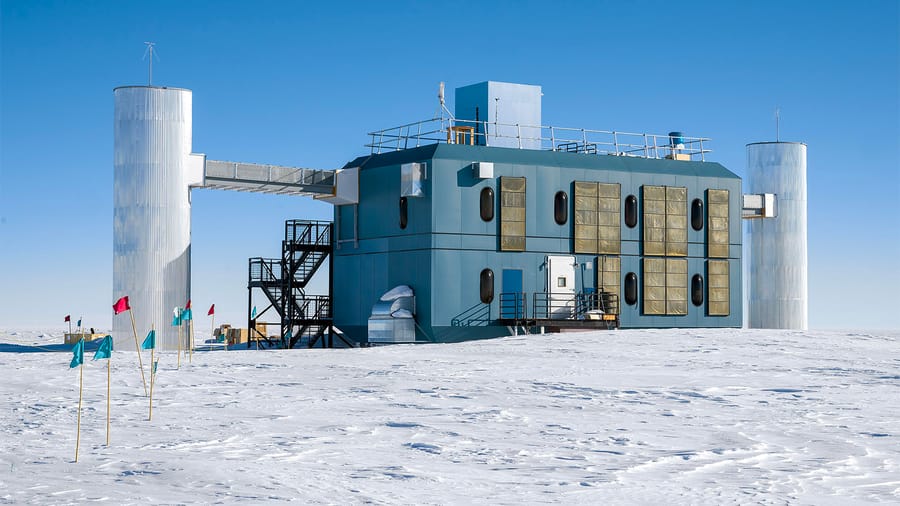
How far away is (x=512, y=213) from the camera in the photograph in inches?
1455

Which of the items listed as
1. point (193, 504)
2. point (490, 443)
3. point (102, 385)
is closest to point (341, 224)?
point (102, 385)

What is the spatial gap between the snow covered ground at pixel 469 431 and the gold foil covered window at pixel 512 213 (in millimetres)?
9553

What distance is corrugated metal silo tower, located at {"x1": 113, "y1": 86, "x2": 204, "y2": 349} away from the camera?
35.1 metres

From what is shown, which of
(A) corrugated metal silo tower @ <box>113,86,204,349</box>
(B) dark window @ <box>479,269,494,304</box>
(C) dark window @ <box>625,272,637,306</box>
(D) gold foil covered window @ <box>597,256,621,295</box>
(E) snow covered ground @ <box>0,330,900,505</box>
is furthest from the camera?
(C) dark window @ <box>625,272,637,306</box>

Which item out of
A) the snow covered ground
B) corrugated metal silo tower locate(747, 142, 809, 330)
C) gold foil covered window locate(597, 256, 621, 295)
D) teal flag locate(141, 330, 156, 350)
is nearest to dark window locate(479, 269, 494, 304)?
gold foil covered window locate(597, 256, 621, 295)

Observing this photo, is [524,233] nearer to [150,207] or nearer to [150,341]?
[150,207]

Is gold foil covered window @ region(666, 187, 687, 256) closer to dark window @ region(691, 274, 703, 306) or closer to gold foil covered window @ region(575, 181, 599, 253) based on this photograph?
dark window @ region(691, 274, 703, 306)

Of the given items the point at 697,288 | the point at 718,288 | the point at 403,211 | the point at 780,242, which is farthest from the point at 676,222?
the point at 403,211

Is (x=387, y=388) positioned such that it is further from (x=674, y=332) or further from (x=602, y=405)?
(x=674, y=332)

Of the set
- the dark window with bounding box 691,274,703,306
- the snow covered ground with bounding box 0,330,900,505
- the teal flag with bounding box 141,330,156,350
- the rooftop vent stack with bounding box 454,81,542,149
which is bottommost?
the snow covered ground with bounding box 0,330,900,505

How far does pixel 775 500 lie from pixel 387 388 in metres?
10.2

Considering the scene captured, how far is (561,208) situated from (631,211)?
276 centimetres

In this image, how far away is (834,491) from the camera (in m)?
12.7

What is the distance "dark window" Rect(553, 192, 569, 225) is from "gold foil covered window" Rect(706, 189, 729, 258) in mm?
5757
